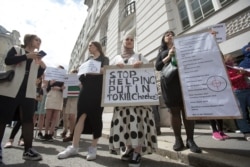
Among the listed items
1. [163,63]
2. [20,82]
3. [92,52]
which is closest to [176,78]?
[163,63]

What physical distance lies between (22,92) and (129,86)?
4.87 ft

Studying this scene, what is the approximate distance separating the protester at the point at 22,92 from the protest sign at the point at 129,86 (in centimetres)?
104

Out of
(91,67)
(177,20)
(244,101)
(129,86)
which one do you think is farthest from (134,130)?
(177,20)

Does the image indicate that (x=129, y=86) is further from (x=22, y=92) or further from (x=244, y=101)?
(x=244, y=101)

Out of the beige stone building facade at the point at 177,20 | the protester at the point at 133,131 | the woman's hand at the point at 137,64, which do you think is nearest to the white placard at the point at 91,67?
the protester at the point at 133,131

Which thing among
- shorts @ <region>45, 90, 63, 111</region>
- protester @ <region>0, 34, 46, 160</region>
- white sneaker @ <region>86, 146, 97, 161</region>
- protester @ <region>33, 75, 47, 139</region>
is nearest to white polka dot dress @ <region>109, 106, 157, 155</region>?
white sneaker @ <region>86, 146, 97, 161</region>

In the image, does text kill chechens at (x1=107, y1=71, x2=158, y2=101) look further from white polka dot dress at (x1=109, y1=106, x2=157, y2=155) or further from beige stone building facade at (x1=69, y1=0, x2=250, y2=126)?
beige stone building facade at (x1=69, y1=0, x2=250, y2=126)

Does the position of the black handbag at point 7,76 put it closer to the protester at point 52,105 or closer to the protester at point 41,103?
the protester at point 52,105

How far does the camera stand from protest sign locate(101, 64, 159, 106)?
245 cm

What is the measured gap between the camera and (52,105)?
14.1ft

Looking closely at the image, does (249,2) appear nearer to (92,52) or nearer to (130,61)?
(130,61)

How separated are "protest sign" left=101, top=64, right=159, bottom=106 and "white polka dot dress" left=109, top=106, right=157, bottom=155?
15 cm

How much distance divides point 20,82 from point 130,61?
1.58 m

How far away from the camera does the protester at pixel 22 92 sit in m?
2.27
